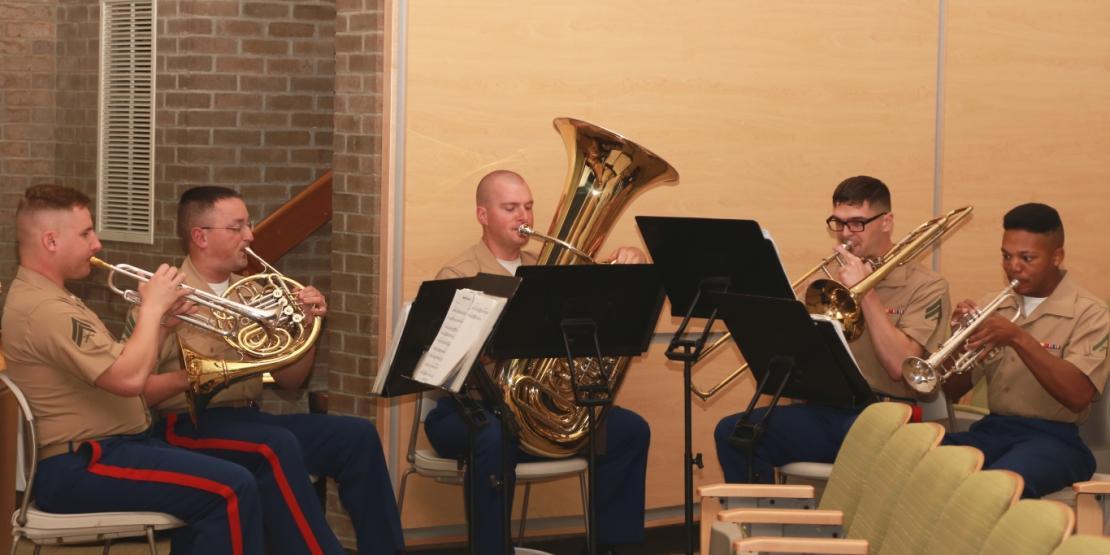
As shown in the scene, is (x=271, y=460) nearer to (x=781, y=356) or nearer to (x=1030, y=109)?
(x=781, y=356)

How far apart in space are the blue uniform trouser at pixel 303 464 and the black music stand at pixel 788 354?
138 cm

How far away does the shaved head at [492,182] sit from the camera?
5.24m

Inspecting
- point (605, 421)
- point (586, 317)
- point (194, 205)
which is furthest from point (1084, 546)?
point (194, 205)

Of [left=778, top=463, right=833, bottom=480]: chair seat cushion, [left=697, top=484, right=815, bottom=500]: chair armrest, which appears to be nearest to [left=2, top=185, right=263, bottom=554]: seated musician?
[left=697, top=484, right=815, bottom=500]: chair armrest

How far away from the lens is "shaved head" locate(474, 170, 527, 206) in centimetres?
524

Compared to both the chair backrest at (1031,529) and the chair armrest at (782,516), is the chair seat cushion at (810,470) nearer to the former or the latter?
the chair armrest at (782,516)

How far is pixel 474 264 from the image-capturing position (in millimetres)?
5203

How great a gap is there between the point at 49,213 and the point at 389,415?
1684mm

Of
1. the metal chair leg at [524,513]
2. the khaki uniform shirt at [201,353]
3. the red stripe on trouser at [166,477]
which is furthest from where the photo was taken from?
the metal chair leg at [524,513]

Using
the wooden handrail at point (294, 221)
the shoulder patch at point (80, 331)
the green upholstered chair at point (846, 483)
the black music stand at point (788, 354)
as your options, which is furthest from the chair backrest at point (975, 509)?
the wooden handrail at point (294, 221)

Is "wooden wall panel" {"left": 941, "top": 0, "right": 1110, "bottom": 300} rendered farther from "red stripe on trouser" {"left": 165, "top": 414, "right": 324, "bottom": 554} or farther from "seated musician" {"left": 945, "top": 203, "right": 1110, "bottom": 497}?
"red stripe on trouser" {"left": 165, "top": 414, "right": 324, "bottom": 554}

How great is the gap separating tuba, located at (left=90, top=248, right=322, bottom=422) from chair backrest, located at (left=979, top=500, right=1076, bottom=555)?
8.67ft

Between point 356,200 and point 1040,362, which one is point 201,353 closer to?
point 356,200

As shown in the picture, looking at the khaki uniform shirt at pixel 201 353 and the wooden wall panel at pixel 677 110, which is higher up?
the wooden wall panel at pixel 677 110
